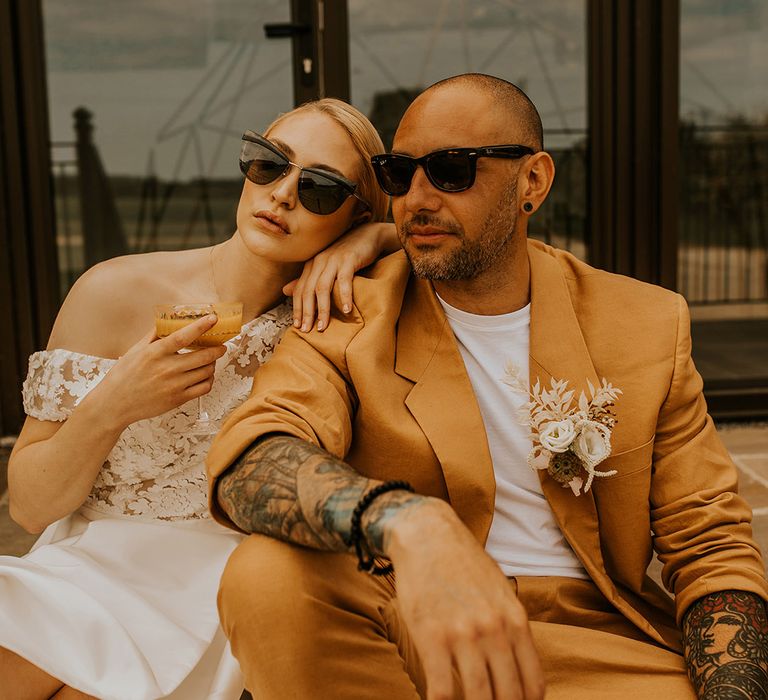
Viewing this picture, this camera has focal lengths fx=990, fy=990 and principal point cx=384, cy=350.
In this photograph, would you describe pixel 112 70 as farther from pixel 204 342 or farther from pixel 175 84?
pixel 204 342

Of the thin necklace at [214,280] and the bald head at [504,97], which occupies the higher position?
the bald head at [504,97]

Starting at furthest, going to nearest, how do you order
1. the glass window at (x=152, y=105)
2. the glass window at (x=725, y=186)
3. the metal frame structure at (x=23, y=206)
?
1. the glass window at (x=725, y=186)
2. the glass window at (x=152, y=105)
3. the metal frame structure at (x=23, y=206)

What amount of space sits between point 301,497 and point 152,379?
62 centimetres

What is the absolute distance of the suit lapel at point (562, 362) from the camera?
2.25m

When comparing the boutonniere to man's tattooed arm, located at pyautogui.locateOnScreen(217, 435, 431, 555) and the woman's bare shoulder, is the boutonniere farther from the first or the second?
the woman's bare shoulder

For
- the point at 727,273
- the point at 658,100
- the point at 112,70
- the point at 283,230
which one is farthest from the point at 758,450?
the point at 112,70

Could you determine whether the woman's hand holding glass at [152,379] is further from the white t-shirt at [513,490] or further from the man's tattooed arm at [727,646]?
the man's tattooed arm at [727,646]

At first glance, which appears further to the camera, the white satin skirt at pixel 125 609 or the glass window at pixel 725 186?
the glass window at pixel 725 186

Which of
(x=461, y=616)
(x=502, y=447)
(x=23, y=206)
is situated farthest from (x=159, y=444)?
(x=23, y=206)

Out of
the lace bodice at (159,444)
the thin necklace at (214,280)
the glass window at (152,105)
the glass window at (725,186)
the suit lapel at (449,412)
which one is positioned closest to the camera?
the suit lapel at (449,412)

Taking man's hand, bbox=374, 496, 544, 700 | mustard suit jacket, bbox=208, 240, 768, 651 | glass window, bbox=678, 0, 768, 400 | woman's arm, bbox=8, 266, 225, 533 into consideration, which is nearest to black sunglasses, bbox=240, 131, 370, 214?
mustard suit jacket, bbox=208, 240, 768, 651

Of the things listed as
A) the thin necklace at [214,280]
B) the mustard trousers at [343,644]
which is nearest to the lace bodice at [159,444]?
the thin necklace at [214,280]

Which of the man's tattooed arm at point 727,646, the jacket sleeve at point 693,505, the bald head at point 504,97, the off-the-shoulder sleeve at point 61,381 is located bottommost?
the man's tattooed arm at point 727,646

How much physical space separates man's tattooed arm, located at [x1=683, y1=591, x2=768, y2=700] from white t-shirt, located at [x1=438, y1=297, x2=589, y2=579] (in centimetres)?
30
